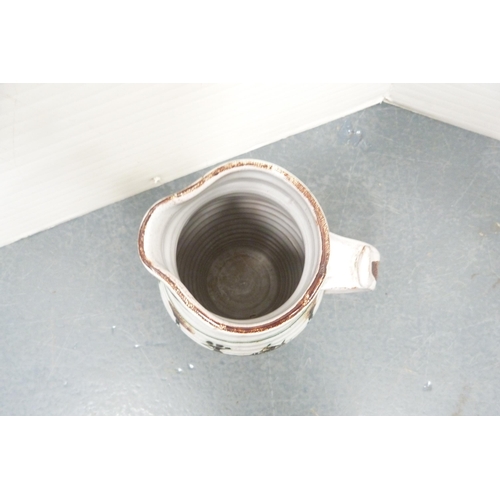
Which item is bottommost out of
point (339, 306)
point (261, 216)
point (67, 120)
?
point (339, 306)

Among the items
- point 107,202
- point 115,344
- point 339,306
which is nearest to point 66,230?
point 107,202

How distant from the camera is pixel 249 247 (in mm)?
875

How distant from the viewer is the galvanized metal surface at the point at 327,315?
0.98m

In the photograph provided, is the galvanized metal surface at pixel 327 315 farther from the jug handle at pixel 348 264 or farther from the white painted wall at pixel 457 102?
the jug handle at pixel 348 264

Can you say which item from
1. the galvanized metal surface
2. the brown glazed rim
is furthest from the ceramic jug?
the galvanized metal surface

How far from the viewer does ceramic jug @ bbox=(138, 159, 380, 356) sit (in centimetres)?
56

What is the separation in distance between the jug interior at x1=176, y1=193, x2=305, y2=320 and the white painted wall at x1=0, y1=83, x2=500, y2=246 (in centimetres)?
27

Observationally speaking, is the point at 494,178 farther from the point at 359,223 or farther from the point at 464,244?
the point at 359,223

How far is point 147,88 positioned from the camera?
0.80 meters

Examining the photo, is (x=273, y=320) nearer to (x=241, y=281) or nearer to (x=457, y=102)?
(x=241, y=281)

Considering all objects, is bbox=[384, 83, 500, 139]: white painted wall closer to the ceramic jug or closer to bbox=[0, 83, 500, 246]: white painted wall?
bbox=[0, 83, 500, 246]: white painted wall

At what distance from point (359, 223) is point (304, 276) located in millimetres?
475

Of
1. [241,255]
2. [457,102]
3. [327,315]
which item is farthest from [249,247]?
[457,102]

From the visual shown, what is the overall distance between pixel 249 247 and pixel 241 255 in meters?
0.02
